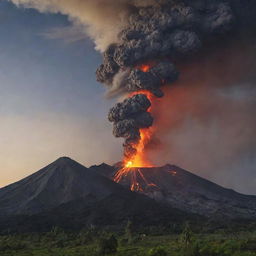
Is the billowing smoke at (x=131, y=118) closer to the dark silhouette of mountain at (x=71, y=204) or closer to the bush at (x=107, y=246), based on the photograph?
the dark silhouette of mountain at (x=71, y=204)

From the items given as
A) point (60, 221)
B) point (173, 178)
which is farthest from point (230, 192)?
point (60, 221)

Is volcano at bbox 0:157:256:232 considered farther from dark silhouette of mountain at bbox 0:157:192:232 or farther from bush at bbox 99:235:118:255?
bush at bbox 99:235:118:255

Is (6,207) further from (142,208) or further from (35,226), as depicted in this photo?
(142,208)

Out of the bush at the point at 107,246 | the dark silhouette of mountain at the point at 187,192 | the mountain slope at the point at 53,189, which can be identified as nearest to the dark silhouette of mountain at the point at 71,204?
the mountain slope at the point at 53,189

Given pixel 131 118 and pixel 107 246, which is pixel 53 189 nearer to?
pixel 131 118

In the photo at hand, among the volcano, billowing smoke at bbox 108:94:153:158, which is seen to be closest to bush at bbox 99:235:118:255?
the volcano

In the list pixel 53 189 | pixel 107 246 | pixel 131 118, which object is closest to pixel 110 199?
pixel 53 189
